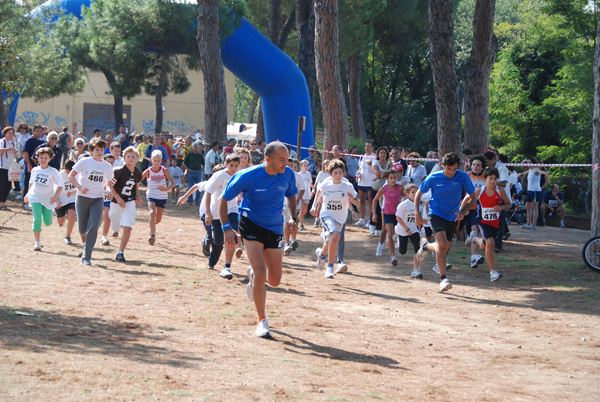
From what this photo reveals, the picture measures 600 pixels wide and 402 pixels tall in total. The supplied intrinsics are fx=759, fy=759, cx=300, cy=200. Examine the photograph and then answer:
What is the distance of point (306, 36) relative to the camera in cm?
2722

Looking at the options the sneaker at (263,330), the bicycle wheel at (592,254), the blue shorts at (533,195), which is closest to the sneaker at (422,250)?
the bicycle wheel at (592,254)

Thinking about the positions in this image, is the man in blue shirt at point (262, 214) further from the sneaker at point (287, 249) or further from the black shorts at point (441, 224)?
the sneaker at point (287, 249)

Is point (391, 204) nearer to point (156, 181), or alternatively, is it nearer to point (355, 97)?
point (156, 181)

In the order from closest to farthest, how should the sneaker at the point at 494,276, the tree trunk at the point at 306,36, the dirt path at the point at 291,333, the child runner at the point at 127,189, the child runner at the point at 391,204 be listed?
the dirt path at the point at 291,333 → the sneaker at the point at 494,276 → the child runner at the point at 127,189 → the child runner at the point at 391,204 → the tree trunk at the point at 306,36

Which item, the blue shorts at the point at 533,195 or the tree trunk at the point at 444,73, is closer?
the tree trunk at the point at 444,73

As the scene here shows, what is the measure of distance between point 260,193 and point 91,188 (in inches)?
184

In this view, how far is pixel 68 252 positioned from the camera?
41.6ft

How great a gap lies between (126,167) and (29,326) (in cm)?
568

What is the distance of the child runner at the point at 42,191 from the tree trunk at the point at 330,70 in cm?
1038

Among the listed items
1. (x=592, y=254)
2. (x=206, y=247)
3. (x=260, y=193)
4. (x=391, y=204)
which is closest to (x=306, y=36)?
(x=391, y=204)

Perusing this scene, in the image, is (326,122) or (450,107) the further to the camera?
(326,122)

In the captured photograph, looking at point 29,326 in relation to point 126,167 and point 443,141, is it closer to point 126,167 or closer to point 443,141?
point 126,167

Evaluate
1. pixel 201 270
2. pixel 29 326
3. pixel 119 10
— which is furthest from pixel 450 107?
pixel 119 10

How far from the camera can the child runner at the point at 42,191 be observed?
1248cm
